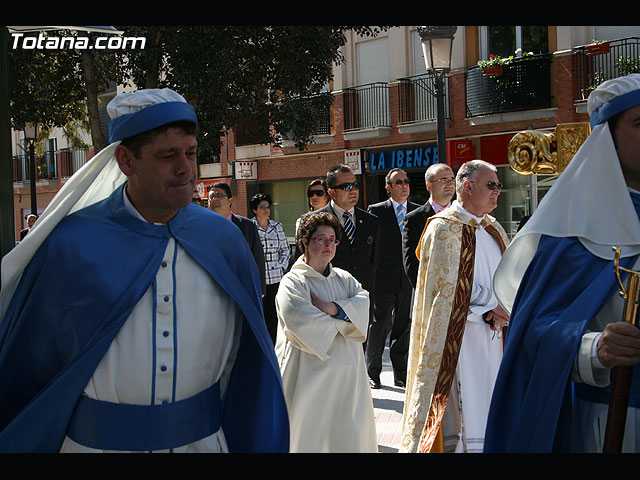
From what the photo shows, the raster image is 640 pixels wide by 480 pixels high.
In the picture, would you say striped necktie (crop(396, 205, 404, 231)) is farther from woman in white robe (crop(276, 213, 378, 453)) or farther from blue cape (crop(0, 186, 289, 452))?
blue cape (crop(0, 186, 289, 452))

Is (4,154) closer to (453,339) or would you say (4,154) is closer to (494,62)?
(453,339)

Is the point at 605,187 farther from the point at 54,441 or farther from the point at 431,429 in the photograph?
the point at 431,429

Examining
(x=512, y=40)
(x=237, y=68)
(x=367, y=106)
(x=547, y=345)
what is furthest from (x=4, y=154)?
(x=367, y=106)

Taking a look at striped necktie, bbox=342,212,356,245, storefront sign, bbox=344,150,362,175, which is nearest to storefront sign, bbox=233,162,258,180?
storefront sign, bbox=344,150,362,175

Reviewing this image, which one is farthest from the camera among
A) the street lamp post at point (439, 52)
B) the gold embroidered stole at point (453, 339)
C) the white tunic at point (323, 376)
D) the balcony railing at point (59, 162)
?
the balcony railing at point (59, 162)

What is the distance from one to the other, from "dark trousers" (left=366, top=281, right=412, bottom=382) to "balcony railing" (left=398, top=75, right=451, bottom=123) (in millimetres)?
12942

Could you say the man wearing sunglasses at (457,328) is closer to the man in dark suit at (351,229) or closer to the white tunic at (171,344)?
the man in dark suit at (351,229)

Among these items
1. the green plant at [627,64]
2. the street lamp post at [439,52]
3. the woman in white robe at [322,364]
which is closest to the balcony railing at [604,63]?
the green plant at [627,64]

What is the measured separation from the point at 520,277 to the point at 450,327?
2.29 m

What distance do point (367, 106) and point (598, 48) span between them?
7356 mm

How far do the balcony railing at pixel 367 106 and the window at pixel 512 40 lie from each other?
3.21 metres

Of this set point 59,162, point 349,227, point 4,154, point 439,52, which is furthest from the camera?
point 59,162

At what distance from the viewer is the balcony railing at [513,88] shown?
60.1ft

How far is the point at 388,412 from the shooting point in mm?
7012
